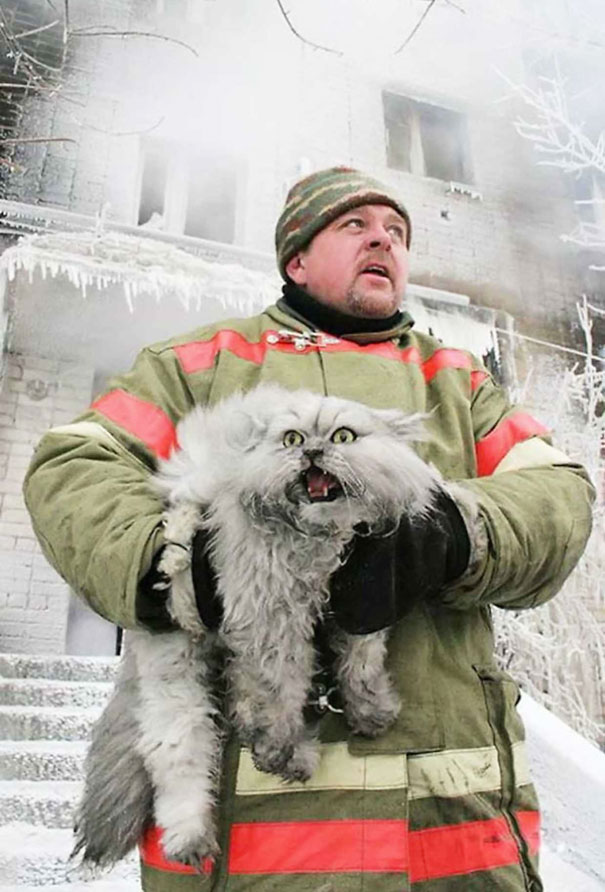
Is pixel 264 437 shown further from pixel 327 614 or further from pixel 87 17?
pixel 87 17

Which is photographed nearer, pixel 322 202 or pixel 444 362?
pixel 444 362

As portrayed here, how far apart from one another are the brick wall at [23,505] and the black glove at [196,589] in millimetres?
3892

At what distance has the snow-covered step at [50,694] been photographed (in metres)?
3.68

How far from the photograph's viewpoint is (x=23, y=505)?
5.18 m

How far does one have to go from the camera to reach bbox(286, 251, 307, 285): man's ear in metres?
1.81

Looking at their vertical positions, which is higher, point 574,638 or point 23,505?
point 23,505

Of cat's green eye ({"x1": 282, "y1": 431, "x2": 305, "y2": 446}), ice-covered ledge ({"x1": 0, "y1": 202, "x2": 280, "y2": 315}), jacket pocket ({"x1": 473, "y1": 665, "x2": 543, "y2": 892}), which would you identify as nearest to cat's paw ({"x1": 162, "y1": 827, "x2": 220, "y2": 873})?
jacket pocket ({"x1": 473, "y1": 665, "x2": 543, "y2": 892})

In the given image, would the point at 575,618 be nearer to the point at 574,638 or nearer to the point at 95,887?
the point at 574,638

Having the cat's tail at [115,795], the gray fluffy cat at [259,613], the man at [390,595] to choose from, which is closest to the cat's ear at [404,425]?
the gray fluffy cat at [259,613]

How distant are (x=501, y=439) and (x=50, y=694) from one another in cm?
307

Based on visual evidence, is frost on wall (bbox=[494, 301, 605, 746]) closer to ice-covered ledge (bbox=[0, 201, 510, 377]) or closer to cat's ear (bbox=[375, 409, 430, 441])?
ice-covered ledge (bbox=[0, 201, 510, 377])

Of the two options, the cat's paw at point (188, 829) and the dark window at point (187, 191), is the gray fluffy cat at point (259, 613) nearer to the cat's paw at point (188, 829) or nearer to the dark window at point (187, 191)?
the cat's paw at point (188, 829)

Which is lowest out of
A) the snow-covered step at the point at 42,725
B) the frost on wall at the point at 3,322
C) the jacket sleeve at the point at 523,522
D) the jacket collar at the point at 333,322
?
the snow-covered step at the point at 42,725

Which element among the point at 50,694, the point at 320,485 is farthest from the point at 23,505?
the point at 320,485
